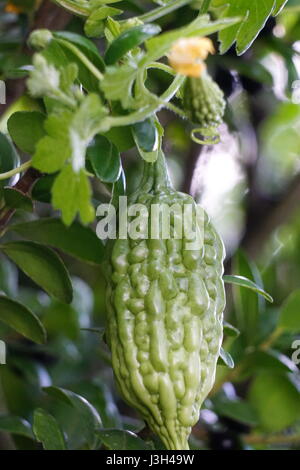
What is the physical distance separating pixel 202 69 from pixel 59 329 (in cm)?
87

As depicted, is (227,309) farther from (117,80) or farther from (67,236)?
(117,80)

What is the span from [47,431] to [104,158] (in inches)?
13.7

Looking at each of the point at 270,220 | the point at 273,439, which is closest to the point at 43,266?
the point at 273,439

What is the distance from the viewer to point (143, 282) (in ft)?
2.18

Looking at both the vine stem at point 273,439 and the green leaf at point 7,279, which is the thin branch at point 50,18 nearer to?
the green leaf at point 7,279

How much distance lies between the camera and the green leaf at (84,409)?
0.85 metres

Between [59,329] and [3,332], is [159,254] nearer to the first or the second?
[3,332]

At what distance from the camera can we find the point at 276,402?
1.28 m

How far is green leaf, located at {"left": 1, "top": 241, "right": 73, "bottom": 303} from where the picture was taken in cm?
81

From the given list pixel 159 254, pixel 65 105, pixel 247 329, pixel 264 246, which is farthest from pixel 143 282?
pixel 264 246

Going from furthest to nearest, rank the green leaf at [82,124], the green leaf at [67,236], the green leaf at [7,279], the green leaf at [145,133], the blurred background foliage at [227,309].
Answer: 1. the green leaf at [7,279]
2. the blurred background foliage at [227,309]
3. the green leaf at [67,236]
4. the green leaf at [145,133]
5. the green leaf at [82,124]

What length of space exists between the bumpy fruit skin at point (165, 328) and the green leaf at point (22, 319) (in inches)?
6.2

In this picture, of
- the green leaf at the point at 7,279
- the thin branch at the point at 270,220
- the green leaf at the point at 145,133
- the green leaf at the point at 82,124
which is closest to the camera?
the green leaf at the point at 82,124

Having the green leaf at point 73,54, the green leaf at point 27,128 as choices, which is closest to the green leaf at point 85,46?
the green leaf at point 73,54
